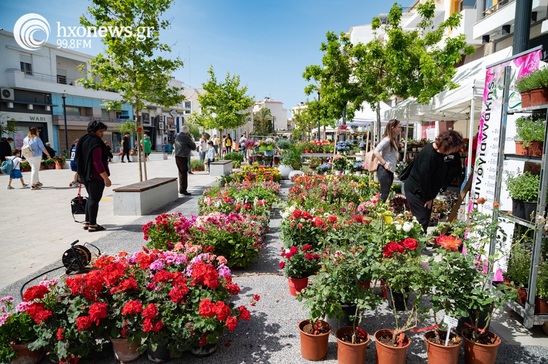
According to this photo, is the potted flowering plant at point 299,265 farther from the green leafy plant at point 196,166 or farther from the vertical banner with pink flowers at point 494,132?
the green leafy plant at point 196,166

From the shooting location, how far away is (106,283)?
265 cm

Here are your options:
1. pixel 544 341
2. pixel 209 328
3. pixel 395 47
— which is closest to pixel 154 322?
pixel 209 328

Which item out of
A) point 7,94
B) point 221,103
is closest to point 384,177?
point 221,103

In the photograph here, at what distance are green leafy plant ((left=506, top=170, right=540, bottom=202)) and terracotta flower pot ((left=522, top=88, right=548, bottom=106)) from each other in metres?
0.63

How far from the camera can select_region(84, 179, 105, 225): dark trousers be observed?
5832 millimetres

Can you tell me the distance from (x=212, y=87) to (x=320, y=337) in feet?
59.6

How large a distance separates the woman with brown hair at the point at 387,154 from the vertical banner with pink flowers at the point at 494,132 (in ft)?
6.50

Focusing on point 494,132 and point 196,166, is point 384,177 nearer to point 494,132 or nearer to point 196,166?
point 494,132

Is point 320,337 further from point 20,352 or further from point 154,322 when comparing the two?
point 20,352

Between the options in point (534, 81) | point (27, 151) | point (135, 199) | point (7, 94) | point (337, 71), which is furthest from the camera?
point (7, 94)

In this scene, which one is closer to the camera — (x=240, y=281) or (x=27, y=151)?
(x=240, y=281)

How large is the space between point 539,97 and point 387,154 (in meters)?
3.15

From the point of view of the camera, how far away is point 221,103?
19.4 m

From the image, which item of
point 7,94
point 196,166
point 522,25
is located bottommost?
point 196,166
